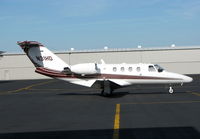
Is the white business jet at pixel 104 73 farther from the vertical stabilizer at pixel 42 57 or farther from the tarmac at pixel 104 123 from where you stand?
the tarmac at pixel 104 123

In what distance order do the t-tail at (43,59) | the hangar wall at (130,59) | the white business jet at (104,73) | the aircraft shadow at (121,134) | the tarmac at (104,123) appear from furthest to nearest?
the hangar wall at (130,59)
the t-tail at (43,59)
the white business jet at (104,73)
the tarmac at (104,123)
the aircraft shadow at (121,134)

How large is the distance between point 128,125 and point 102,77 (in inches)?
472

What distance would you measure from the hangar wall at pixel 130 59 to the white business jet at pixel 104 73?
35298 millimetres

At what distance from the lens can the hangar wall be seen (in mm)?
57875

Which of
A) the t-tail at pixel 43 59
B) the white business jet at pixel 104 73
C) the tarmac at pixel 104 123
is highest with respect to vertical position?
the t-tail at pixel 43 59

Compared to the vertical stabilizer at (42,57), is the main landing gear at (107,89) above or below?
below

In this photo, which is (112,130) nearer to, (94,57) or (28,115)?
(28,115)

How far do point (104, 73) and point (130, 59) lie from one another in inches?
1415

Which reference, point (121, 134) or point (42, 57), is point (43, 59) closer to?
point (42, 57)

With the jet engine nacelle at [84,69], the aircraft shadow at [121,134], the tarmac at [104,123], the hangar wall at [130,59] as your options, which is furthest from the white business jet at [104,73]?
the hangar wall at [130,59]

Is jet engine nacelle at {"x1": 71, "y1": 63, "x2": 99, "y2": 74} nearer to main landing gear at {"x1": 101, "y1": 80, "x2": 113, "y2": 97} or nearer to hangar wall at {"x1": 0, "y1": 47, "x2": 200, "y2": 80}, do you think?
main landing gear at {"x1": 101, "y1": 80, "x2": 113, "y2": 97}

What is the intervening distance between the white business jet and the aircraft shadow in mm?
12125

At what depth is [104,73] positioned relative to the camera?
23375 mm

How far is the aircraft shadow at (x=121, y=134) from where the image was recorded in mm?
9695
